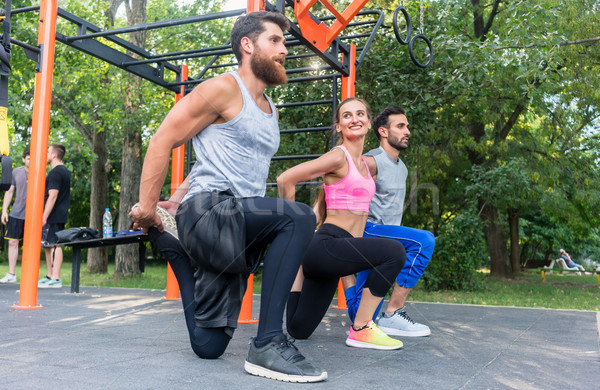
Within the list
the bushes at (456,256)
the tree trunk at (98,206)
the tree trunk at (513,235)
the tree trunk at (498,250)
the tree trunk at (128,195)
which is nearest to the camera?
the bushes at (456,256)

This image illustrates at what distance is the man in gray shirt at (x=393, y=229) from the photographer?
3678 mm

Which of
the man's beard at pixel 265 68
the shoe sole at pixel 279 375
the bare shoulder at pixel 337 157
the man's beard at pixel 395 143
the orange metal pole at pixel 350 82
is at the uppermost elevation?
the orange metal pole at pixel 350 82

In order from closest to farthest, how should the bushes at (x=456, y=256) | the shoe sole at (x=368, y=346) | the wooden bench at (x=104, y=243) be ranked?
the shoe sole at (x=368, y=346) → the wooden bench at (x=104, y=243) → the bushes at (x=456, y=256)

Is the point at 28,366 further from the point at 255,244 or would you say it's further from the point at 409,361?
the point at 409,361

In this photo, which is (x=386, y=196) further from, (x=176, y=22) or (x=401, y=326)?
(x=176, y=22)

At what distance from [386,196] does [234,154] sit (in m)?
1.75

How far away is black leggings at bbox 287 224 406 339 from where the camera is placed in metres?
3.06

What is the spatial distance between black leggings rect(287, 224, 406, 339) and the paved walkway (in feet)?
0.55

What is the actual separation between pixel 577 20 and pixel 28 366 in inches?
345

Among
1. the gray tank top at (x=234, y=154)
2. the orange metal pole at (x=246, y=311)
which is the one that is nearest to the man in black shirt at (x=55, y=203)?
the orange metal pole at (x=246, y=311)

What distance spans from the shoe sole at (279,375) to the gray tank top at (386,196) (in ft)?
6.16

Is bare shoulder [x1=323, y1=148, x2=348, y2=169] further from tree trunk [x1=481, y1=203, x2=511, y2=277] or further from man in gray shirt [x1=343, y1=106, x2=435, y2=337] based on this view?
tree trunk [x1=481, y1=203, x2=511, y2=277]

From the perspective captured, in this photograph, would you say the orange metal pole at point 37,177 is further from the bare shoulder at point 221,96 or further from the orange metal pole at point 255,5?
the bare shoulder at point 221,96

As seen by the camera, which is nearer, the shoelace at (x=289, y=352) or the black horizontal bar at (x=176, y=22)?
the shoelace at (x=289, y=352)
